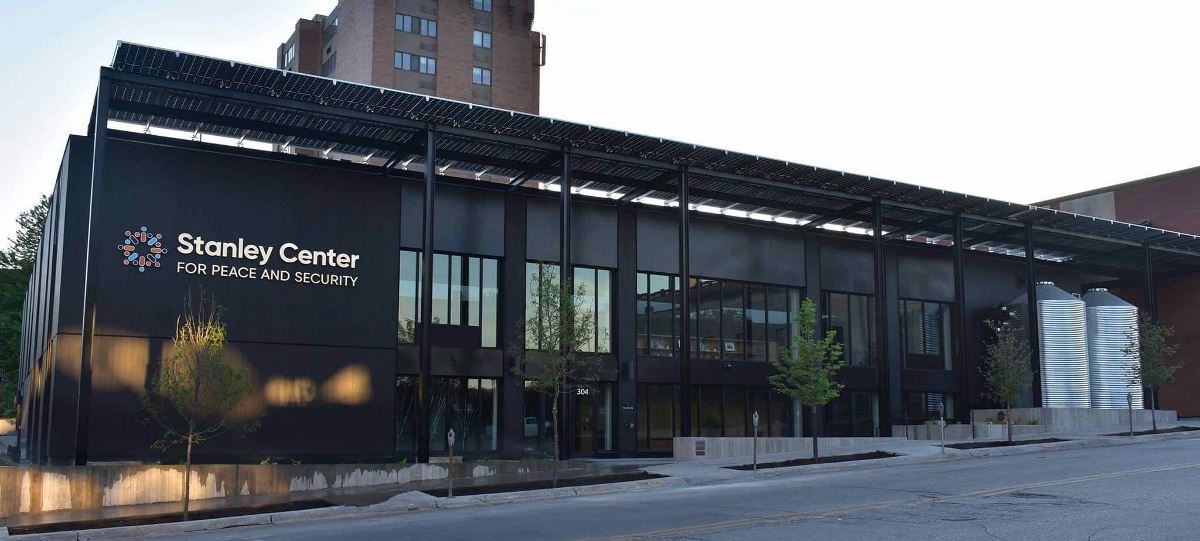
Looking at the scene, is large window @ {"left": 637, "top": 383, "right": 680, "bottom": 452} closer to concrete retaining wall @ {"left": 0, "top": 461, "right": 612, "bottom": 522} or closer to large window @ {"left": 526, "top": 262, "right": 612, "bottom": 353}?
large window @ {"left": 526, "top": 262, "right": 612, "bottom": 353}

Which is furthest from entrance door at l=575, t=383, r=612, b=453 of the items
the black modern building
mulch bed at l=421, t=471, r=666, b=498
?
mulch bed at l=421, t=471, r=666, b=498

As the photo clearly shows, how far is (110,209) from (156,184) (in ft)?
4.73

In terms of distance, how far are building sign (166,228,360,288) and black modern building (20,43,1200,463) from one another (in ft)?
0.23

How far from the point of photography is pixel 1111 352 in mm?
47438

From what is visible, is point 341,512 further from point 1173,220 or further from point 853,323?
point 1173,220

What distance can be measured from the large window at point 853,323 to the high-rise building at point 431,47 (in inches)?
1495

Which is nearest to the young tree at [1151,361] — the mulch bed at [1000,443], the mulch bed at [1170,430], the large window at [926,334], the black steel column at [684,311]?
the mulch bed at [1170,430]

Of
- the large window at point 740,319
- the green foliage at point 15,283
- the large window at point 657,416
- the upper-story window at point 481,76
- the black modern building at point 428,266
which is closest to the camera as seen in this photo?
the black modern building at point 428,266

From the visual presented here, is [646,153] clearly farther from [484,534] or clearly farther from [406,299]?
[484,534]

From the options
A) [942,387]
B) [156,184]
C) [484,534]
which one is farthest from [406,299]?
[942,387]

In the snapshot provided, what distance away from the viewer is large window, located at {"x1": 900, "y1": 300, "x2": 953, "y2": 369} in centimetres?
4628

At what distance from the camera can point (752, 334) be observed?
4125 centimetres

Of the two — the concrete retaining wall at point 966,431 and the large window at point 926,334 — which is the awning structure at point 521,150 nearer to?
the large window at point 926,334

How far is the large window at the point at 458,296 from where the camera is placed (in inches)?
1314
